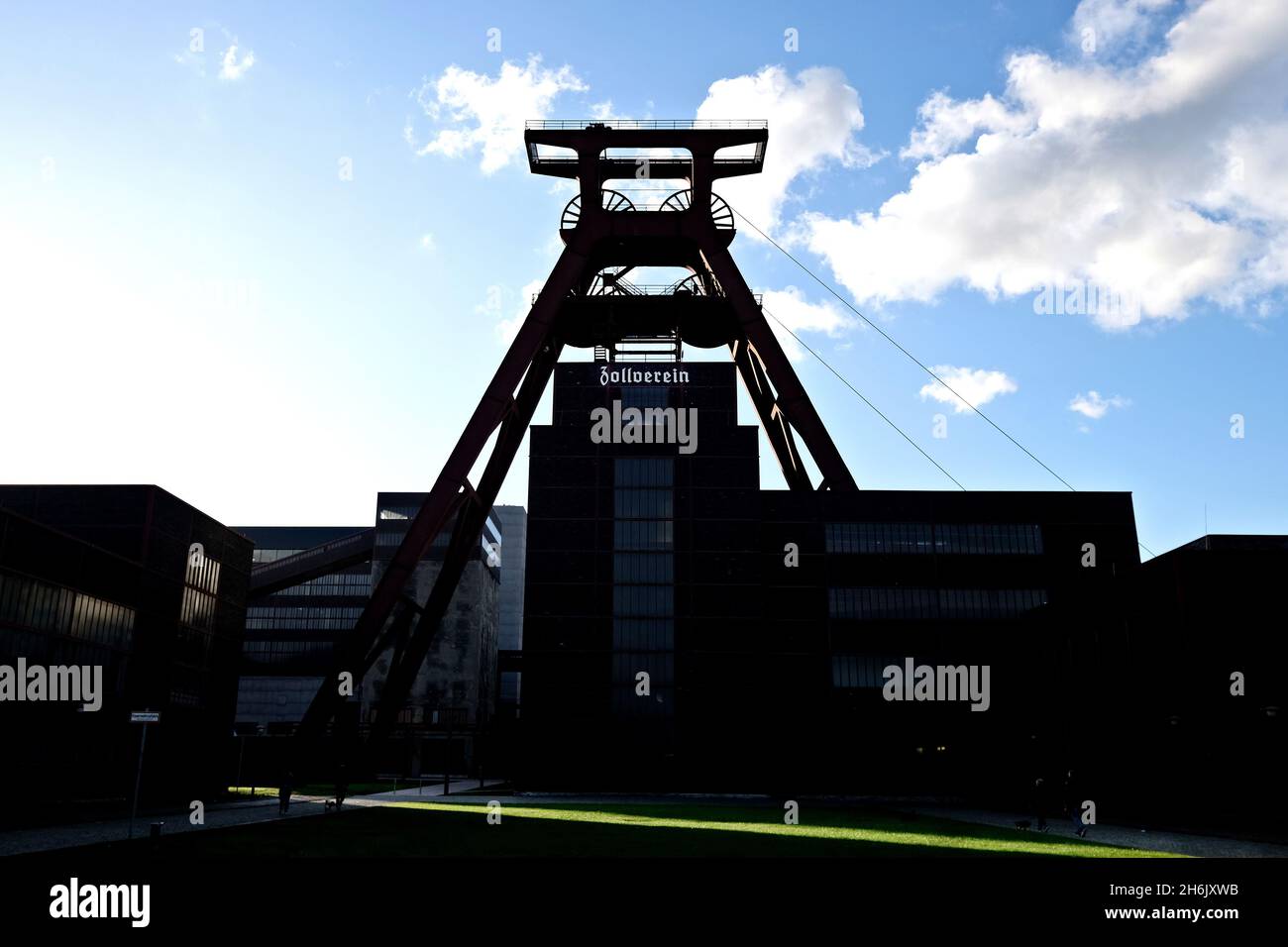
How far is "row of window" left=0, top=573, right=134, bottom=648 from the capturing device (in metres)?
27.3

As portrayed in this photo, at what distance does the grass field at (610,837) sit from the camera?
18672 mm

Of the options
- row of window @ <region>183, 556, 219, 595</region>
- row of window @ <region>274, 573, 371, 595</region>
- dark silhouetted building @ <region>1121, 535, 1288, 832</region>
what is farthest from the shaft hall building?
row of window @ <region>274, 573, 371, 595</region>

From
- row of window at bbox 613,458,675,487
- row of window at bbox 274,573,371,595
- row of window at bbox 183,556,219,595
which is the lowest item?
row of window at bbox 183,556,219,595

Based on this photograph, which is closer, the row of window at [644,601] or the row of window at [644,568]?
the row of window at [644,601]

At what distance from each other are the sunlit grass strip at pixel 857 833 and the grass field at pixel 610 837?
0.03m

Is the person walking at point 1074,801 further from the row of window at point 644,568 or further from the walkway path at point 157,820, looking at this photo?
the row of window at point 644,568

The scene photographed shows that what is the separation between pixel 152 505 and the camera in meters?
35.2

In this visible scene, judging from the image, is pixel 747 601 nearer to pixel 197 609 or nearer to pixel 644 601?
pixel 644 601

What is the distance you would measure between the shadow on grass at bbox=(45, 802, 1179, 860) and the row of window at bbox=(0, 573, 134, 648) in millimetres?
9282

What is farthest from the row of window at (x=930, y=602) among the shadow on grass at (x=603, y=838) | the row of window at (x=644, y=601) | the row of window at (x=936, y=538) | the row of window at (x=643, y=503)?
the shadow on grass at (x=603, y=838)

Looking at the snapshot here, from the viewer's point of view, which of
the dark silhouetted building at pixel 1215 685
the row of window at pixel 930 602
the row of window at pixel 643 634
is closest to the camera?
the dark silhouetted building at pixel 1215 685

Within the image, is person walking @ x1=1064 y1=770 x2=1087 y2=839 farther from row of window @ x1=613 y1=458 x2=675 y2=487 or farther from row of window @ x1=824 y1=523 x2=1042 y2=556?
row of window @ x1=613 y1=458 x2=675 y2=487
